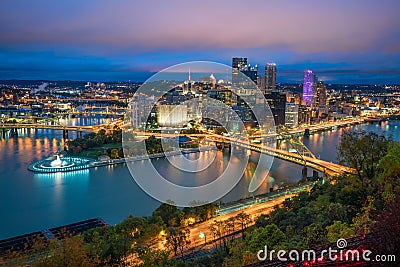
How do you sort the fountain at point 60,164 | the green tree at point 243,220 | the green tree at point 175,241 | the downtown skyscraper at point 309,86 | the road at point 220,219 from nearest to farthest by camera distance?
the green tree at point 175,241 < the road at point 220,219 < the green tree at point 243,220 < the fountain at point 60,164 < the downtown skyscraper at point 309,86

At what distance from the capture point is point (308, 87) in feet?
70.4

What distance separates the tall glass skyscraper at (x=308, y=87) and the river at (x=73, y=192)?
1331 centimetres

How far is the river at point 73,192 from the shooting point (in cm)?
402

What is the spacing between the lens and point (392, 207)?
1088mm

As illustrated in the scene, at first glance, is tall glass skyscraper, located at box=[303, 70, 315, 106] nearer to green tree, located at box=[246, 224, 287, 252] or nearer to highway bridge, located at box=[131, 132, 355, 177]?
highway bridge, located at box=[131, 132, 355, 177]

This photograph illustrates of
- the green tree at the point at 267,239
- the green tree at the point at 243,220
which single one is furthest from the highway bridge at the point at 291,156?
the green tree at the point at 267,239

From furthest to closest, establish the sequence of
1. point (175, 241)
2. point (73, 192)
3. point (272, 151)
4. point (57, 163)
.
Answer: point (272, 151)
point (57, 163)
point (73, 192)
point (175, 241)

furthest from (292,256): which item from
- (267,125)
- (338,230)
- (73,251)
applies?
(267,125)

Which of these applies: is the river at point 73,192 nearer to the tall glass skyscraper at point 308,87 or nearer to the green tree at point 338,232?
the green tree at point 338,232

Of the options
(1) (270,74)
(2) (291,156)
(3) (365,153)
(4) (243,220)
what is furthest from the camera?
(1) (270,74)

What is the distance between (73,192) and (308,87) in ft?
61.9

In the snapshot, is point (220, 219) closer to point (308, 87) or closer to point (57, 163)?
point (57, 163)

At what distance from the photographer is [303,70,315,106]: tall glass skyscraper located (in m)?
20.4

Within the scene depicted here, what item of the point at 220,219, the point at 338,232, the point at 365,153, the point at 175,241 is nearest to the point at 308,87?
the point at 220,219
